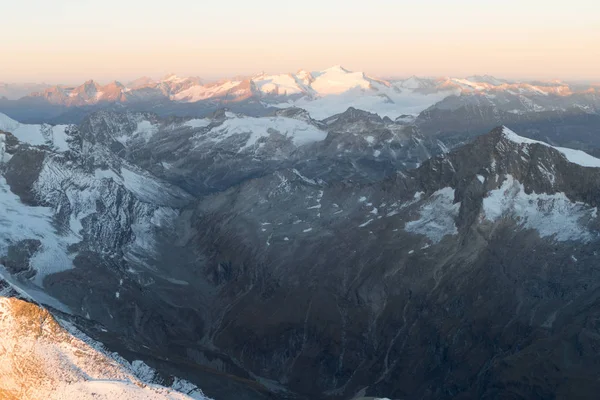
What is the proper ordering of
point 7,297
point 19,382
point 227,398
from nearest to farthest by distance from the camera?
point 19,382, point 7,297, point 227,398

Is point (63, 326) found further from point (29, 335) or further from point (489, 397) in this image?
point (489, 397)

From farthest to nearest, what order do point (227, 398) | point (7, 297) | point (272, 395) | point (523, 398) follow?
1. point (523, 398)
2. point (272, 395)
3. point (227, 398)
4. point (7, 297)

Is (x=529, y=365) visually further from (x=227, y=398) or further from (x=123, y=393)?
(x=123, y=393)

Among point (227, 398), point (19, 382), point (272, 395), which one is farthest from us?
point (272, 395)

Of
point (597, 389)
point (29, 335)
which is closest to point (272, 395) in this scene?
point (29, 335)

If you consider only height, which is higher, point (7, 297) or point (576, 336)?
point (7, 297)

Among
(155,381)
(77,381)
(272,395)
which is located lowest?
(272,395)

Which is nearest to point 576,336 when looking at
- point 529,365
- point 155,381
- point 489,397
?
point 529,365

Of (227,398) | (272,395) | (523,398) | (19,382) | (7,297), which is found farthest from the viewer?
(523,398)

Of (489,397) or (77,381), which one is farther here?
(489,397)
